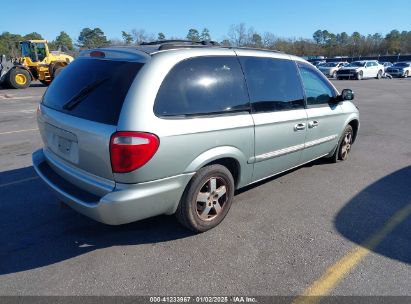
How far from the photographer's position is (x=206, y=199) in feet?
11.5

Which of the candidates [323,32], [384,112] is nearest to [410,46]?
[323,32]

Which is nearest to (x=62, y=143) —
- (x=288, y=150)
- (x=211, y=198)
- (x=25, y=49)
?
(x=211, y=198)

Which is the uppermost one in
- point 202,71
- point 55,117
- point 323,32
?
point 323,32

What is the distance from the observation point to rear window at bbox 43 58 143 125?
2.95m

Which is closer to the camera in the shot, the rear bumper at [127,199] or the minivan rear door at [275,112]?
the rear bumper at [127,199]

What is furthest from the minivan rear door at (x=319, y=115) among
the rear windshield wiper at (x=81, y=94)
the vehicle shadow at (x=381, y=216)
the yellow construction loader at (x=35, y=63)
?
the yellow construction loader at (x=35, y=63)

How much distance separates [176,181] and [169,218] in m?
0.94

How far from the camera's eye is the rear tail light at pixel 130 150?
9.10 ft

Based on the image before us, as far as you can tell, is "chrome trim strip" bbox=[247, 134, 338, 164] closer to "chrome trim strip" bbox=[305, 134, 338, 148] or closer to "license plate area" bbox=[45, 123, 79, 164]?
"chrome trim strip" bbox=[305, 134, 338, 148]

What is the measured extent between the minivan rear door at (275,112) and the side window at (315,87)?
0.63ft

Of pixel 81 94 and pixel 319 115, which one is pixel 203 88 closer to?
pixel 81 94

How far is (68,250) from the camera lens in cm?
325

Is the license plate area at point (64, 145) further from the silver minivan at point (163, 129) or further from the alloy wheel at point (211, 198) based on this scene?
the alloy wheel at point (211, 198)

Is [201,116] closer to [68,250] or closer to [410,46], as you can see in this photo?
[68,250]
